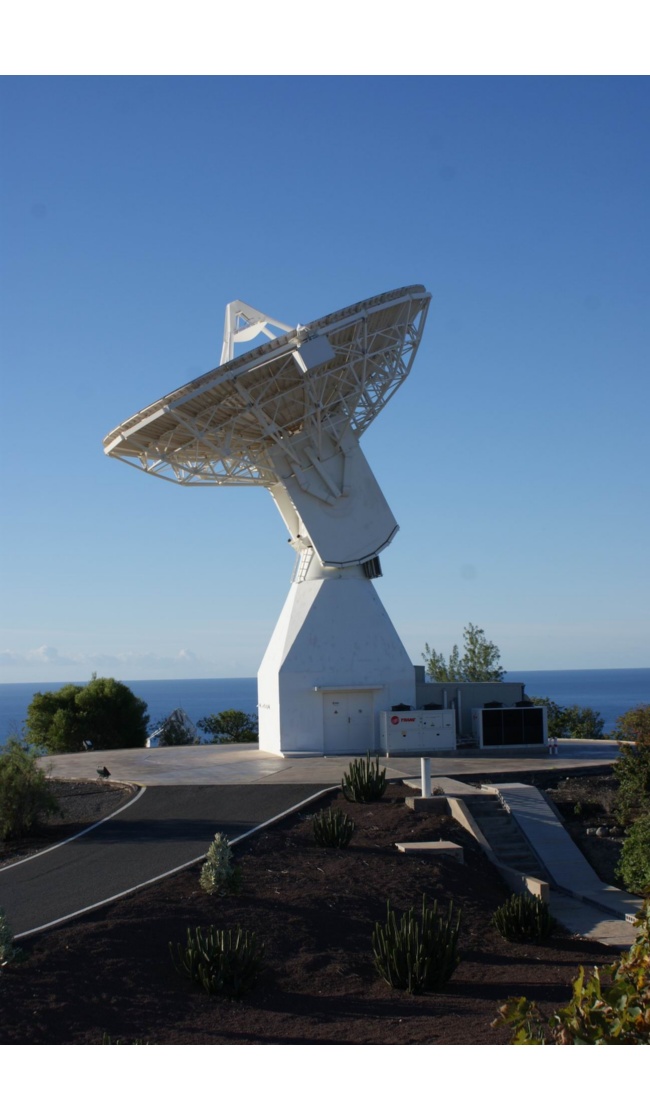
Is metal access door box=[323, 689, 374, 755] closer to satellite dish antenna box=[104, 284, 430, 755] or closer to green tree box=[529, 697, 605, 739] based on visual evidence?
satellite dish antenna box=[104, 284, 430, 755]

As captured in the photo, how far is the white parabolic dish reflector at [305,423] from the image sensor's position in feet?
81.5

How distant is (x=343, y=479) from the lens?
94.1 ft

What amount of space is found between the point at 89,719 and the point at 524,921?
2756 cm

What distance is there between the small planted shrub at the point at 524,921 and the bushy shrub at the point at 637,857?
243cm

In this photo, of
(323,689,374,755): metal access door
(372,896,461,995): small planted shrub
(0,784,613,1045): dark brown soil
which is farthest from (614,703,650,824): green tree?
(372,896,461,995): small planted shrub

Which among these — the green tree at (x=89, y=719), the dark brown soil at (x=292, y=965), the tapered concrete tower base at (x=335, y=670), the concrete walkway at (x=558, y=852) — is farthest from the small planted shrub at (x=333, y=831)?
the green tree at (x=89, y=719)

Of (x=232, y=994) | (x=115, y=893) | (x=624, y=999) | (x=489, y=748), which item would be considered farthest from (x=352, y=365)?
(x=624, y=999)

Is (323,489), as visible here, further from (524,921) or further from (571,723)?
(571,723)

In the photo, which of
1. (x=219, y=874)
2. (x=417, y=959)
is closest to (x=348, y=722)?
(x=219, y=874)

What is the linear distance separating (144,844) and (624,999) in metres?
12.4

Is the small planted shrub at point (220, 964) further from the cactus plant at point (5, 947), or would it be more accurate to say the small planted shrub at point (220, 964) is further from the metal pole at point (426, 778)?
the metal pole at point (426, 778)

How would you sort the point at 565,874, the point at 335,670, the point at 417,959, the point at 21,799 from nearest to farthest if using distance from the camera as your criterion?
the point at 417,959, the point at 565,874, the point at 21,799, the point at 335,670

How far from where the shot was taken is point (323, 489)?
28.3 metres

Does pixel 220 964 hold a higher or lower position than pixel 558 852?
higher
